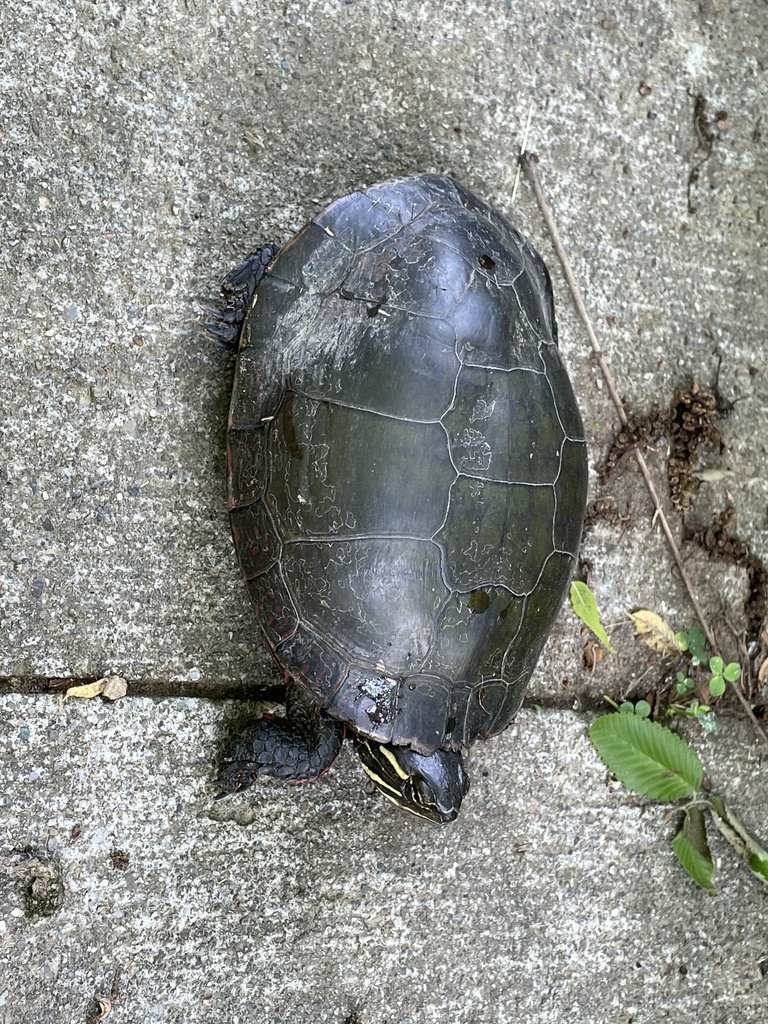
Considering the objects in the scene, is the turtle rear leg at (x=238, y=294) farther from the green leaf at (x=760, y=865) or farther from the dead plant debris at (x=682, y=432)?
the green leaf at (x=760, y=865)

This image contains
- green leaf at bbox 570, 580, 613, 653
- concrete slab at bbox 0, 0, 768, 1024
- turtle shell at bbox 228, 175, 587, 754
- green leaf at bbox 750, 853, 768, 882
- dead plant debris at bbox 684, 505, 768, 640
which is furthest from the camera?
dead plant debris at bbox 684, 505, 768, 640

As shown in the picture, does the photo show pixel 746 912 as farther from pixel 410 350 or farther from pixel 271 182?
pixel 271 182

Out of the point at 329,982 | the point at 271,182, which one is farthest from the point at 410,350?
the point at 329,982

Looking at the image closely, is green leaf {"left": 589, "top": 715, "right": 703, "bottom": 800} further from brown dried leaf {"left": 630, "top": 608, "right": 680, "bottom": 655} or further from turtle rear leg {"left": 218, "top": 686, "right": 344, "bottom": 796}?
turtle rear leg {"left": 218, "top": 686, "right": 344, "bottom": 796}

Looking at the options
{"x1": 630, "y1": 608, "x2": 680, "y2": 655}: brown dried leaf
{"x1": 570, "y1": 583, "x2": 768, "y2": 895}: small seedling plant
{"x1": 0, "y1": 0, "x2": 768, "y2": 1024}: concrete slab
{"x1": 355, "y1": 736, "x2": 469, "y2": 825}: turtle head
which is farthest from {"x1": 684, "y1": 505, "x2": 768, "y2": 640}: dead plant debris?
{"x1": 355, "y1": 736, "x2": 469, "y2": 825}: turtle head

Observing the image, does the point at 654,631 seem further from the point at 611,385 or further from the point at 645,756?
the point at 611,385

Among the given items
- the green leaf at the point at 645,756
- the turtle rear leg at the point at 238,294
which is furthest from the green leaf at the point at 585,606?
the turtle rear leg at the point at 238,294

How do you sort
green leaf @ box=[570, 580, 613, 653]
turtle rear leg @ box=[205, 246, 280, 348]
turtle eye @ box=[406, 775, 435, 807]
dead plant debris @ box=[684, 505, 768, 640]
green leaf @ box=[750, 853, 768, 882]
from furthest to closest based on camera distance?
dead plant debris @ box=[684, 505, 768, 640], green leaf @ box=[750, 853, 768, 882], green leaf @ box=[570, 580, 613, 653], turtle rear leg @ box=[205, 246, 280, 348], turtle eye @ box=[406, 775, 435, 807]
